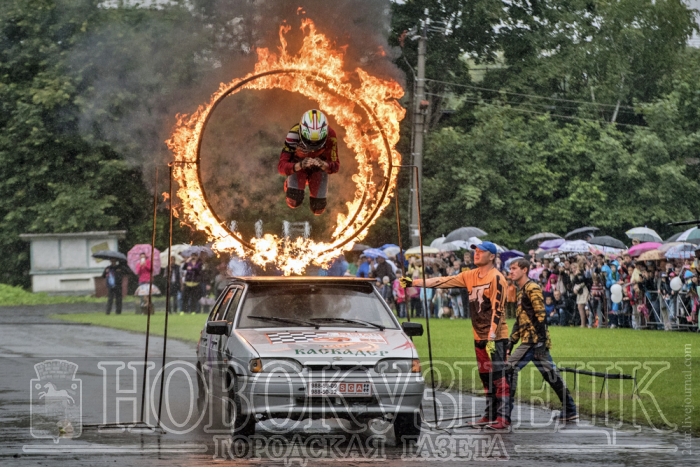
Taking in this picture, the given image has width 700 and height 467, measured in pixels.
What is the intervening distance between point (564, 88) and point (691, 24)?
7554 mm

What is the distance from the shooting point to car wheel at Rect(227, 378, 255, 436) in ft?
34.4

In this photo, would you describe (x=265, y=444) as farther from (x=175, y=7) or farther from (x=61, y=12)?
(x=61, y=12)

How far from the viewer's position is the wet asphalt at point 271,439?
9.63 m

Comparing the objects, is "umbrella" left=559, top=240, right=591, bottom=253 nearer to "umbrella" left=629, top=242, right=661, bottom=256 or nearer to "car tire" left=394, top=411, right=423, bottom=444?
"umbrella" left=629, top=242, right=661, bottom=256

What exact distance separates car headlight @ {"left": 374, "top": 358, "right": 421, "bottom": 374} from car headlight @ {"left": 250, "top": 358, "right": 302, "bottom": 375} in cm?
81

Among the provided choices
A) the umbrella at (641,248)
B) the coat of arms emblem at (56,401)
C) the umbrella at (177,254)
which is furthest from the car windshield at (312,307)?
the umbrella at (177,254)

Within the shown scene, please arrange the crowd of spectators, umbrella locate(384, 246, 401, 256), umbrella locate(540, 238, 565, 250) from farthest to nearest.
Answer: umbrella locate(384, 246, 401, 256)
umbrella locate(540, 238, 565, 250)
the crowd of spectators

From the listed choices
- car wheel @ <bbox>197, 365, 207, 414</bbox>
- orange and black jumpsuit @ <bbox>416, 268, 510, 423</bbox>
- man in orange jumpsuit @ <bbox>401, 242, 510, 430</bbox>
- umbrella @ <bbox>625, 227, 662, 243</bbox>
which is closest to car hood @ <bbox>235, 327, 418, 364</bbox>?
man in orange jumpsuit @ <bbox>401, 242, 510, 430</bbox>

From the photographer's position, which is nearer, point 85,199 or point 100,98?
point 100,98

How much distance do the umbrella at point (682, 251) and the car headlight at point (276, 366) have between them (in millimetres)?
16795

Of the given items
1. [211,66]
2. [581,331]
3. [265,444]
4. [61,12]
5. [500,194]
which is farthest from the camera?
[500,194]

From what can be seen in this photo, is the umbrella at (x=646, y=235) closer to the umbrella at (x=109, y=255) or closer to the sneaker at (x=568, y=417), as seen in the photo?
the umbrella at (x=109, y=255)

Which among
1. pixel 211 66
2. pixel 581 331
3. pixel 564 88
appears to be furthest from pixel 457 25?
pixel 211 66

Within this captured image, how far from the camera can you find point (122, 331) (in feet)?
90.5
